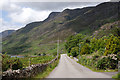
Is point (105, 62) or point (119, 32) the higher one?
point (119, 32)

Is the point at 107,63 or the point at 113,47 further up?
the point at 113,47

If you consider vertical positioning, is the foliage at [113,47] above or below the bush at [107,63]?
above

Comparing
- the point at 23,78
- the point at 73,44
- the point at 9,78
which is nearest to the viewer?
the point at 9,78

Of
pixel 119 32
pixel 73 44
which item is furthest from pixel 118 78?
pixel 73 44

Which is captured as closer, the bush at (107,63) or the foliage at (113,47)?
the bush at (107,63)

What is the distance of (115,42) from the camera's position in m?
29.9

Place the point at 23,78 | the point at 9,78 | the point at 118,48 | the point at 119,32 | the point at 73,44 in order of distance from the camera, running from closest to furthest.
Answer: the point at 9,78 → the point at 23,78 → the point at 118,48 → the point at 119,32 → the point at 73,44

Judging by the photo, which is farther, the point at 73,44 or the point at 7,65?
the point at 73,44

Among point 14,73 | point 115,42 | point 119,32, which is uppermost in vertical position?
point 119,32

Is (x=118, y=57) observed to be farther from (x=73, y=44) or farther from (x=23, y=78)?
(x=73, y=44)

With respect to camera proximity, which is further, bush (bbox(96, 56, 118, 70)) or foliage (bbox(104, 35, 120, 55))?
foliage (bbox(104, 35, 120, 55))

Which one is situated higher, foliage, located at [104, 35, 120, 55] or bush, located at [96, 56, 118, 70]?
foliage, located at [104, 35, 120, 55]

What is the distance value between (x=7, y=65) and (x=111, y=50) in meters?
20.2

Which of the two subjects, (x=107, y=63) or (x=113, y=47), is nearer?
(x=107, y=63)
